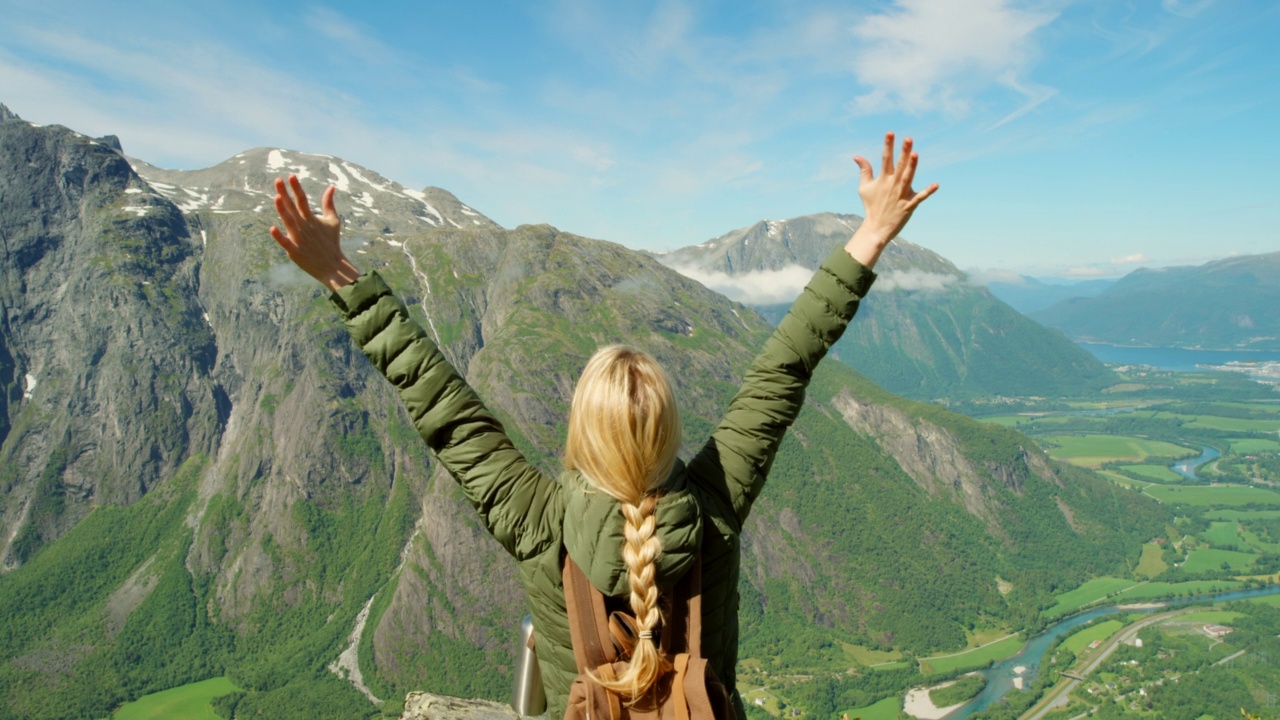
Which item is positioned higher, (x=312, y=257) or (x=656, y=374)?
(x=312, y=257)

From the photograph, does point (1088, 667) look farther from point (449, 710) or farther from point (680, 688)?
point (680, 688)

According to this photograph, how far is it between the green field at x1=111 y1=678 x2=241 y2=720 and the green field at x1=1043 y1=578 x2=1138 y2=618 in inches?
6628

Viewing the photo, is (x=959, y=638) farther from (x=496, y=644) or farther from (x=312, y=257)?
(x=312, y=257)

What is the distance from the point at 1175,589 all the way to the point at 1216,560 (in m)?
22.8

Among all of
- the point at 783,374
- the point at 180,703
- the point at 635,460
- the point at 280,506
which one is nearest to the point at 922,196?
the point at 783,374

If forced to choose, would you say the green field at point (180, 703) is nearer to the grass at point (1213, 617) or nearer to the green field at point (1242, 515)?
the grass at point (1213, 617)

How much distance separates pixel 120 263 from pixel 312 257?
229 metres

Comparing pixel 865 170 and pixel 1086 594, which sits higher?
pixel 865 170

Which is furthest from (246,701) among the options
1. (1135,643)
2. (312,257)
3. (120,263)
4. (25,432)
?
(1135,643)

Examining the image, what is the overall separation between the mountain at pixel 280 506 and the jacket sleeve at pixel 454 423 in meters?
144

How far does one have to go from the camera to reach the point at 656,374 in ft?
13.0

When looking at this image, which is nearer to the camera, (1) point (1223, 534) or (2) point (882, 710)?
(2) point (882, 710)

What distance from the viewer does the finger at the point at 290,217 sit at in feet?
14.3

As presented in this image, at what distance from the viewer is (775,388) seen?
15.3ft
